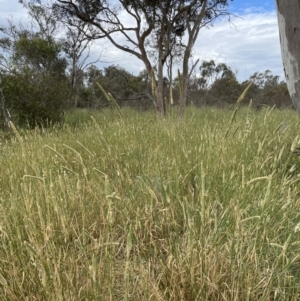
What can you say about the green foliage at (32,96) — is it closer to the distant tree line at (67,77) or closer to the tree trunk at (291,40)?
the distant tree line at (67,77)

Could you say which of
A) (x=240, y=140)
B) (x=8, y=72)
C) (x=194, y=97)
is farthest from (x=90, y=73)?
(x=240, y=140)

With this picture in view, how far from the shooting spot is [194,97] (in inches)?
827

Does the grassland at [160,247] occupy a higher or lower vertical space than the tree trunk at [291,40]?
lower

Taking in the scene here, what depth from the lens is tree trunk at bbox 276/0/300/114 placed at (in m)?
2.47

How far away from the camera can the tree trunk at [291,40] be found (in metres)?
2.47

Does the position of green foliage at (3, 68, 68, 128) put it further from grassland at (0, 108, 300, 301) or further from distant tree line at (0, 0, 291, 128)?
grassland at (0, 108, 300, 301)

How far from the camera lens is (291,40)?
8.32 ft

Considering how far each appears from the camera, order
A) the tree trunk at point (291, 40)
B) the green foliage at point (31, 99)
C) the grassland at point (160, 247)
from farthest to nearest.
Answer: the green foliage at point (31, 99)
the tree trunk at point (291, 40)
the grassland at point (160, 247)

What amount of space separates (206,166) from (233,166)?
0.57 ft

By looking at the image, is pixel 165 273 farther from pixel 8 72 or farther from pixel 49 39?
pixel 49 39

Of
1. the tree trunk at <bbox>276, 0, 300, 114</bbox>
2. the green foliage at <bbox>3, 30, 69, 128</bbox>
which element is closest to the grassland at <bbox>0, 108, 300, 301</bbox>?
the tree trunk at <bbox>276, 0, 300, 114</bbox>

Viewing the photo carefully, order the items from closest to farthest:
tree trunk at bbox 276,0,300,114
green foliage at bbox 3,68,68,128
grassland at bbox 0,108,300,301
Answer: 1. grassland at bbox 0,108,300,301
2. tree trunk at bbox 276,0,300,114
3. green foliage at bbox 3,68,68,128

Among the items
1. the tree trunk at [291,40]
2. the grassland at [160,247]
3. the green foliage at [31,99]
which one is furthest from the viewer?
the green foliage at [31,99]

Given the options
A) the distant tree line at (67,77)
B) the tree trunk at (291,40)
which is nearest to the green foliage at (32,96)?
the distant tree line at (67,77)
